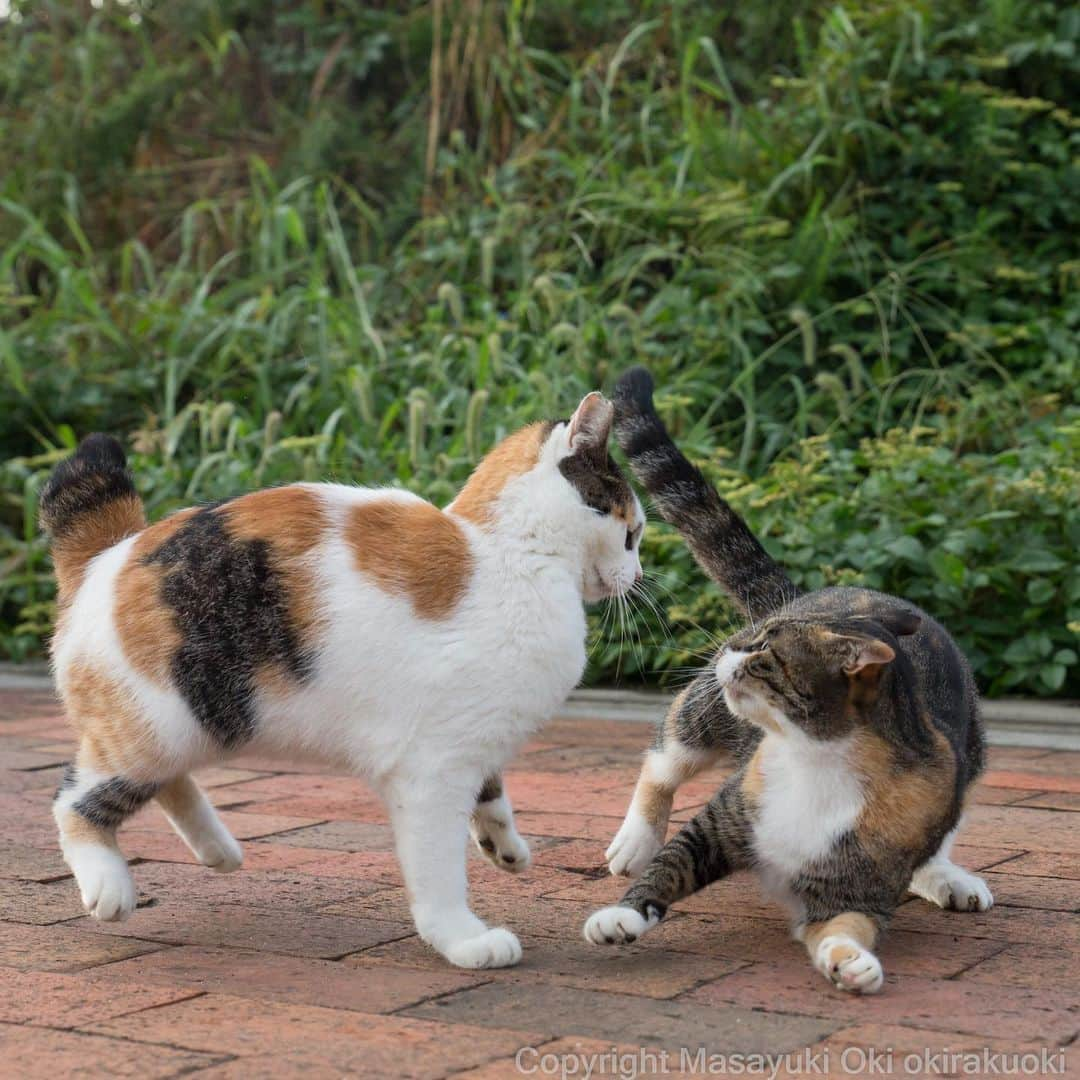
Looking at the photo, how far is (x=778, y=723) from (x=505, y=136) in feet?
20.3

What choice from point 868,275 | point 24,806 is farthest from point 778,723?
point 868,275

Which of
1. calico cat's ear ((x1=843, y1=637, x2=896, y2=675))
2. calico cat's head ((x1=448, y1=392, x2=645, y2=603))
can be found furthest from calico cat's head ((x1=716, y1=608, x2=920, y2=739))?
calico cat's head ((x1=448, y1=392, x2=645, y2=603))

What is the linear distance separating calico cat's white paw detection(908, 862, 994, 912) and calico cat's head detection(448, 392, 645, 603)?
843 millimetres

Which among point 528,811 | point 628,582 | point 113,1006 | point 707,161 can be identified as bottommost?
point 528,811

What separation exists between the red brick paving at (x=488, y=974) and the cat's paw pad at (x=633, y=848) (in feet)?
0.16

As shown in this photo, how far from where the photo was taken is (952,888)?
9.82ft

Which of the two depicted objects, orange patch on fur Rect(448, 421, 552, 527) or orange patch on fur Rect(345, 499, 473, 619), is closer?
orange patch on fur Rect(345, 499, 473, 619)

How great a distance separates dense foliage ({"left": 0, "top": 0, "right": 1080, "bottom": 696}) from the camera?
553 cm

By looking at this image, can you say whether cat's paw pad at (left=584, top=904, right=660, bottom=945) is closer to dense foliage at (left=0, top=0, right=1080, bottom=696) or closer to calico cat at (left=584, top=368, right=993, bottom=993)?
calico cat at (left=584, top=368, right=993, bottom=993)

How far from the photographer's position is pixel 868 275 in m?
6.87

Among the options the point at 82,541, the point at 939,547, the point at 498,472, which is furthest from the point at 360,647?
the point at 939,547

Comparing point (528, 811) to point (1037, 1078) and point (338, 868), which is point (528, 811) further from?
point (1037, 1078)

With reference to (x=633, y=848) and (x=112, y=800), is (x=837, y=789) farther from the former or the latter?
(x=112, y=800)

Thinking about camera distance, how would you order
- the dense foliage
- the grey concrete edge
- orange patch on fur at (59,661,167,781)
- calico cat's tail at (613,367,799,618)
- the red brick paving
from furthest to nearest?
the dense foliage
the grey concrete edge
calico cat's tail at (613,367,799,618)
orange patch on fur at (59,661,167,781)
the red brick paving
